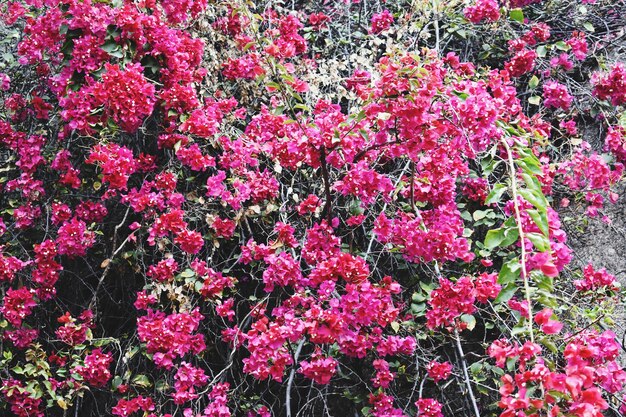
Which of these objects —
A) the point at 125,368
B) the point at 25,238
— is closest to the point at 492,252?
the point at 125,368

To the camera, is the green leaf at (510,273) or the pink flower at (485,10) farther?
the pink flower at (485,10)

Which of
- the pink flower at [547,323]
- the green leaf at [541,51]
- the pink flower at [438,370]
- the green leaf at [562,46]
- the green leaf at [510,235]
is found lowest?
the pink flower at [438,370]

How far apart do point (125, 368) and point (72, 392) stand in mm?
194

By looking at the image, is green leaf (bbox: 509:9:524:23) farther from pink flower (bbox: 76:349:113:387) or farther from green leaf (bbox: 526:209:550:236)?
pink flower (bbox: 76:349:113:387)

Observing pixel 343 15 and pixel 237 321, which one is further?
pixel 343 15

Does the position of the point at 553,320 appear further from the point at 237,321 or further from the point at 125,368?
the point at 125,368

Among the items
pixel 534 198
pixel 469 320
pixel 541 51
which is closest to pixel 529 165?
pixel 534 198

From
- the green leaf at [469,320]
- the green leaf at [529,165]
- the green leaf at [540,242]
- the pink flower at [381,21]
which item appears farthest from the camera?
the pink flower at [381,21]

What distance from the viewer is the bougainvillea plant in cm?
194

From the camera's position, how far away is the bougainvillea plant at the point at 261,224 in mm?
1937

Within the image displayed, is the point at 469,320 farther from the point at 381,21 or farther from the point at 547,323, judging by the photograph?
the point at 381,21

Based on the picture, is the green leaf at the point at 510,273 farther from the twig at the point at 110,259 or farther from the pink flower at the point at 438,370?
the twig at the point at 110,259

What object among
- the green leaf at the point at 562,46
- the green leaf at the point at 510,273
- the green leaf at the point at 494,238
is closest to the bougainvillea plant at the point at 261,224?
the green leaf at the point at 562,46

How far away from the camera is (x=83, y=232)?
87.5 inches
